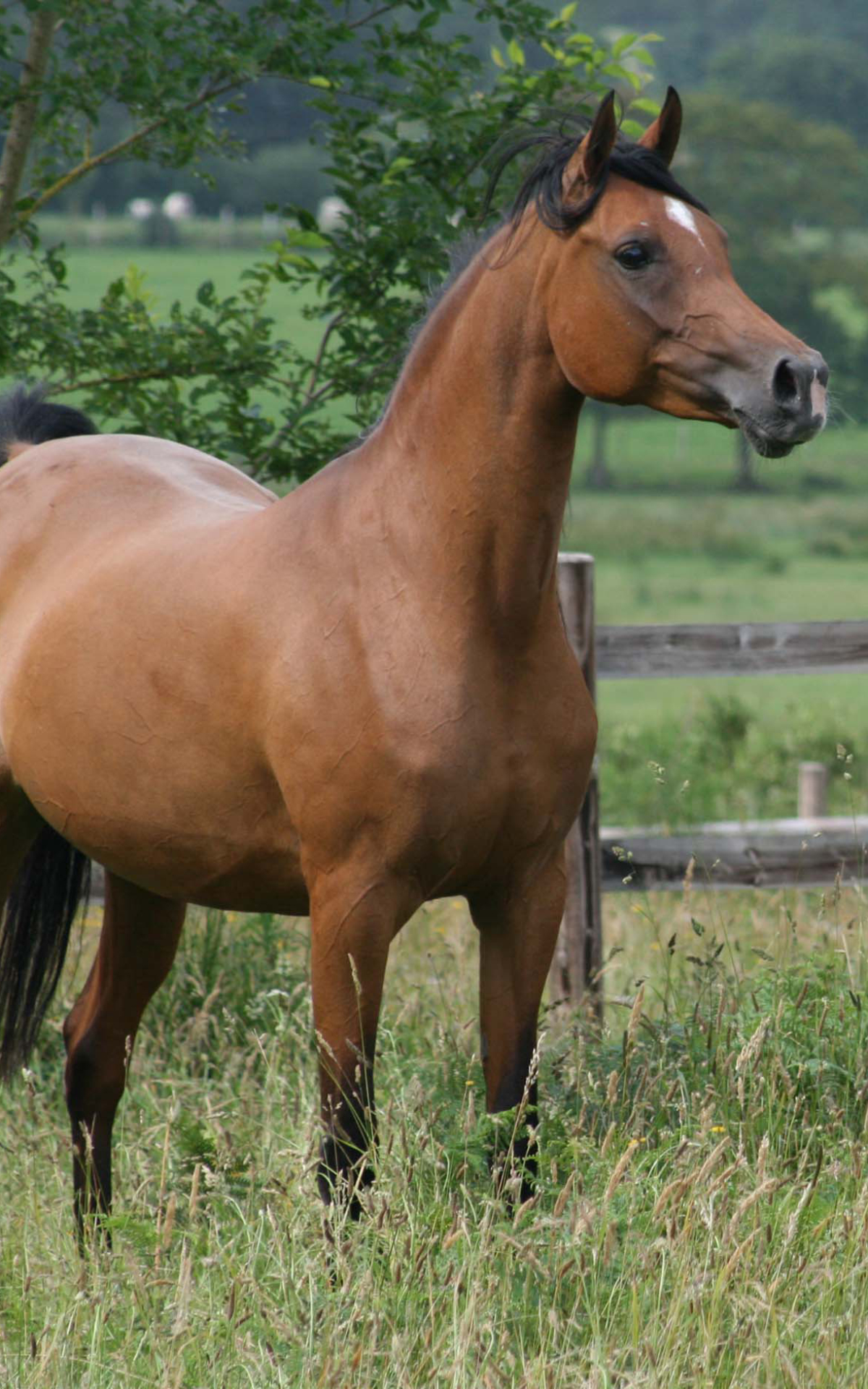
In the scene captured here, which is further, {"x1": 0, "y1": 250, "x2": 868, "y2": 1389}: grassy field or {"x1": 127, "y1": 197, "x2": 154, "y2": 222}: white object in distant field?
{"x1": 127, "y1": 197, "x2": 154, "y2": 222}: white object in distant field

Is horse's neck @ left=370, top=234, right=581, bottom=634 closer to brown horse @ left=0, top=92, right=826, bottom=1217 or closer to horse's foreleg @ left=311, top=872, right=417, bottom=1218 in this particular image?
brown horse @ left=0, top=92, right=826, bottom=1217

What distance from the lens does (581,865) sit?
5227 millimetres

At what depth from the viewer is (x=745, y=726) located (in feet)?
44.0

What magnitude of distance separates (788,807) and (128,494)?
8687 millimetres

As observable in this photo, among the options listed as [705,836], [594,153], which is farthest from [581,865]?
[594,153]

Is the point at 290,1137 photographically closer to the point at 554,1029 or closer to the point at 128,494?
the point at 554,1029

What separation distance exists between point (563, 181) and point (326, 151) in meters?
2.07

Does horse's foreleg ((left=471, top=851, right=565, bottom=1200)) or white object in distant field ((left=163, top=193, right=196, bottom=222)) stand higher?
white object in distant field ((left=163, top=193, right=196, bottom=222))

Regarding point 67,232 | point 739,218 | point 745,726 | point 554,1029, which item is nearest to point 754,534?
point 739,218

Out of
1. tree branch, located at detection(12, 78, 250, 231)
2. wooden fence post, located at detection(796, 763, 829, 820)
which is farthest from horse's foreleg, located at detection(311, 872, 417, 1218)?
wooden fence post, located at detection(796, 763, 829, 820)

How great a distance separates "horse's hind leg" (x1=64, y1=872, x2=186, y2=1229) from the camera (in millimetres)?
3736

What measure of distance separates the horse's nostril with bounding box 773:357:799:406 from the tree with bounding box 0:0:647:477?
86.2 inches

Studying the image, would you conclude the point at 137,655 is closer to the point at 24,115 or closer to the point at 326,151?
the point at 326,151

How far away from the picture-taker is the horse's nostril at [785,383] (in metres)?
2.44
